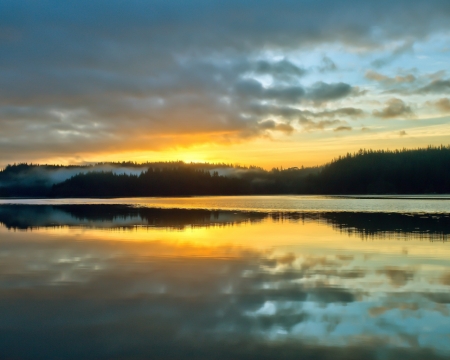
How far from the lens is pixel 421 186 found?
148500mm

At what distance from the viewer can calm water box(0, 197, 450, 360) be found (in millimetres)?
8250

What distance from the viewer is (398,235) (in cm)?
2503

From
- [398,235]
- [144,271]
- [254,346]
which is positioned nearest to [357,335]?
[254,346]

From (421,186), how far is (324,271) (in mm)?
149749

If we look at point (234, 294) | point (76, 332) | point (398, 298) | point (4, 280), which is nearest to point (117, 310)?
point (76, 332)

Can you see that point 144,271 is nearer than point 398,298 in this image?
No

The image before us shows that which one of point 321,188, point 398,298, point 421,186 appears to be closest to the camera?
point 398,298

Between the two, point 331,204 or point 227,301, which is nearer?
point 227,301

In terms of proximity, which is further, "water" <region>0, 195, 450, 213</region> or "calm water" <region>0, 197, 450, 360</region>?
"water" <region>0, 195, 450, 213</region>

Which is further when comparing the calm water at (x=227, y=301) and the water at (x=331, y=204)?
the water at (x=331, y=204)

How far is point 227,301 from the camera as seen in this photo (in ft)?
37.1

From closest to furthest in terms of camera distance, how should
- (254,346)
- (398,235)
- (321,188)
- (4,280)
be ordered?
(254,346) → (4,280) → (398,235) → (321,188)

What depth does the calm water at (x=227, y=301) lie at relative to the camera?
825cm

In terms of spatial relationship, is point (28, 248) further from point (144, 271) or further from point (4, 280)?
point (144, 271)
